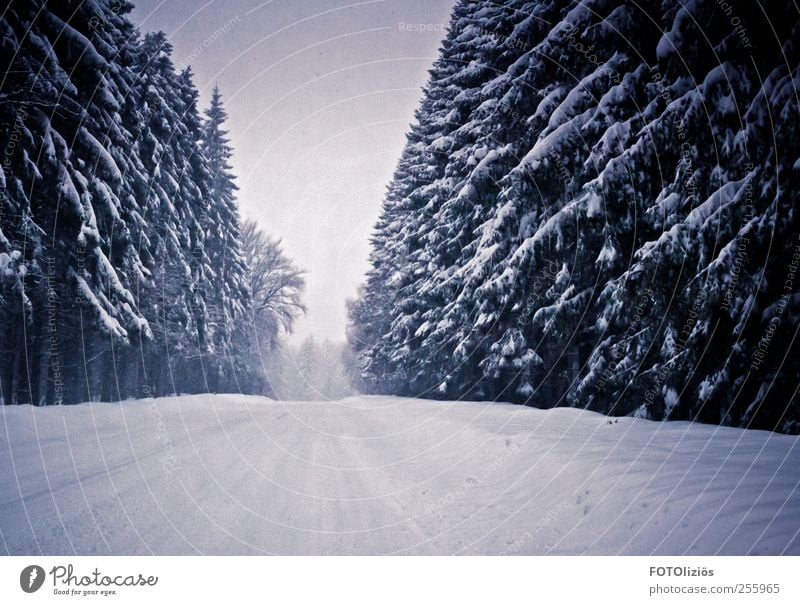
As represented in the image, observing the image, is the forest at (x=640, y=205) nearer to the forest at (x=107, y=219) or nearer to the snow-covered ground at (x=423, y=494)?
the snow-covered ground at (x=423, y=494)

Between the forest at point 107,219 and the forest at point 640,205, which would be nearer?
the forest at point 640,205

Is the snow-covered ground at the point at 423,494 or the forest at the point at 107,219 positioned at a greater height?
the forest at the point at 107,219

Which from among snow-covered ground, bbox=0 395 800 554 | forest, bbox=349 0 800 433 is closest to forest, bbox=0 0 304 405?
snow-covered ground, bbox=0 395 800 554

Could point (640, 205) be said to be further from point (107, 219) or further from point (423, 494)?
point (107, 219)

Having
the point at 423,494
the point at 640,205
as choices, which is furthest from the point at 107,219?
the point at 640,205

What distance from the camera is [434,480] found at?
5297 millimetres

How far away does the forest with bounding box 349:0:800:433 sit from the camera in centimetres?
559

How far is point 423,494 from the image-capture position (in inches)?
187

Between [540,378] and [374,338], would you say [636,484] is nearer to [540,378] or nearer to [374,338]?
[540,378]

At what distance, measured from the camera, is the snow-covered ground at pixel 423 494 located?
136 inches

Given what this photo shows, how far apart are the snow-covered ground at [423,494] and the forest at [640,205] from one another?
1426 mm

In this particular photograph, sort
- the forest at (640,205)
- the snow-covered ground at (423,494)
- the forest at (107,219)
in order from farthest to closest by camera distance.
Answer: the forest at (107,219)
the forest at (640,205)
the snow-covered ground at (423,494)

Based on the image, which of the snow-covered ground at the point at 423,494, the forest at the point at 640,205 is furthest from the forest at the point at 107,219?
the forest at the point at 640,205

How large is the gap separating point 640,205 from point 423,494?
724 cm
